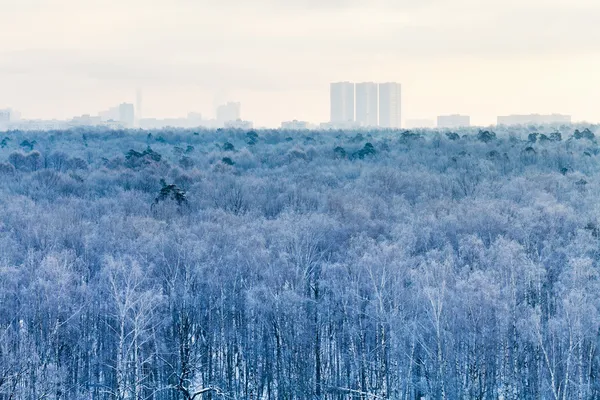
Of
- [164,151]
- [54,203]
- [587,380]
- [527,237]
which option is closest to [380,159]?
[164,151]

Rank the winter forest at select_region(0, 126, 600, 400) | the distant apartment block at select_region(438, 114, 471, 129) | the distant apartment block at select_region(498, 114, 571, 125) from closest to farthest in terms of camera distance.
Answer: the winter forest at select_region(0, 126, 600, 400) → the distant apartment block at select_region(498, 114, 571, 125) → the distant apartment block at select_region(438, 114, 471, 129)

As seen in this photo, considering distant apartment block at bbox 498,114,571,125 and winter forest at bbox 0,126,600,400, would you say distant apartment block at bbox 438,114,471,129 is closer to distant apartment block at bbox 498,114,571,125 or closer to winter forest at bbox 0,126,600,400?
distant apartment block at bbox 498,114,571,125

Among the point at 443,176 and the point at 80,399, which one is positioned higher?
the point at 443,176

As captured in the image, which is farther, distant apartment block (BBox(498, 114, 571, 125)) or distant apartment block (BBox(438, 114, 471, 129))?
distant apartment block (BBox(438, 114, 471, 129))

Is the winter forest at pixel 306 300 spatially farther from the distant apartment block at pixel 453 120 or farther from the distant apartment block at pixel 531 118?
the distant apartment block at pixel 453 120

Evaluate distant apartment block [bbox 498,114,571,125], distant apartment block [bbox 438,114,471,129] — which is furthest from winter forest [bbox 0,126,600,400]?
distant apartment block [bbox 438,114,471,129]

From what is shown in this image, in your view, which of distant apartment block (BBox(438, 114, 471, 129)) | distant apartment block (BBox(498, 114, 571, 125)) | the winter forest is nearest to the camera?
the winter forest

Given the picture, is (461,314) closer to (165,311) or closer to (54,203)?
(165,311)

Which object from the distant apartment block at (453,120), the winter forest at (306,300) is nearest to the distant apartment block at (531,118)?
the distant apartment block at (453,120)
